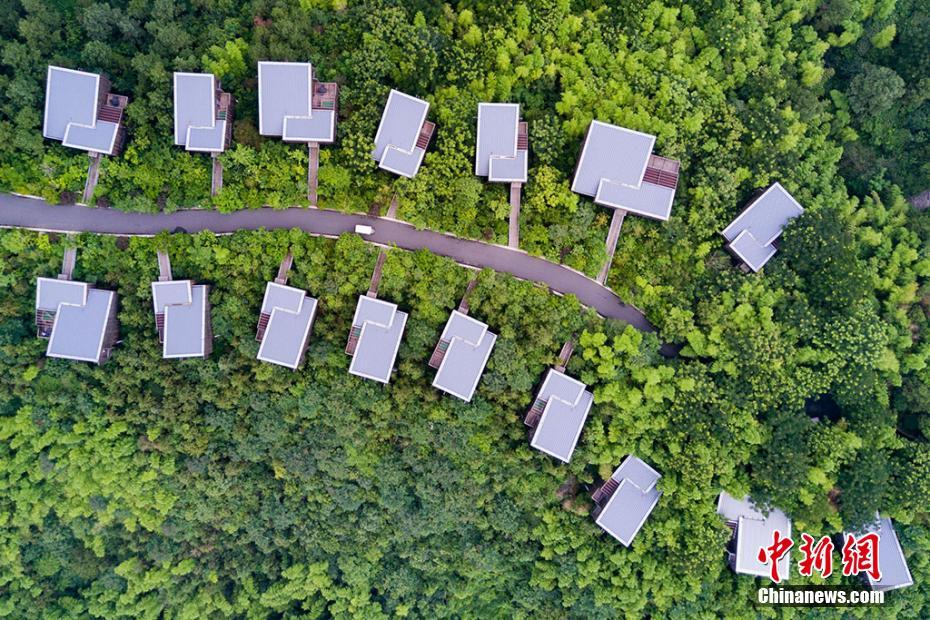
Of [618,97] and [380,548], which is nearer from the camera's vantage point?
[618,97]

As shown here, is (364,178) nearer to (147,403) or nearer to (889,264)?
(147,403)

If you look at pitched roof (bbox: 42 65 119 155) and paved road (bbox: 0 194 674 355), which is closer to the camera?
pitched roof (bbox: 42 65 119 155)

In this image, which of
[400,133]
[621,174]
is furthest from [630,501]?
[400,133]

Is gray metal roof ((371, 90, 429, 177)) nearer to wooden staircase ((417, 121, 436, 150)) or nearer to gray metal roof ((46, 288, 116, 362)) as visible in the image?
wooden staircase ((417, 121, 436, 150))

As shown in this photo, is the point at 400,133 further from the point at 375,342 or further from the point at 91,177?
the point at 91,177

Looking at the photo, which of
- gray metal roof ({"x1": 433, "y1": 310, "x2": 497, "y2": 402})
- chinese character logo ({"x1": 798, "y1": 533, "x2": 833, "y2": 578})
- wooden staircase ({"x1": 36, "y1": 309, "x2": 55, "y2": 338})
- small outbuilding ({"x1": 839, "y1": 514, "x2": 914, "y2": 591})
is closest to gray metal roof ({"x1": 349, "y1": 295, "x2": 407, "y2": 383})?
gray metal roof ({"x1": 433, "y1": 310, "x2": 497, "y2": 402})

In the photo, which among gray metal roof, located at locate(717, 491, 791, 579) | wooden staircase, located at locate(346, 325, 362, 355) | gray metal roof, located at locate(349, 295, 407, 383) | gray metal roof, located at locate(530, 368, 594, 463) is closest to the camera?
gray metal roof, located at locate(349, 295, 407, 383)

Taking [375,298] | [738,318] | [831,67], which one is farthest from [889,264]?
[375,298]
